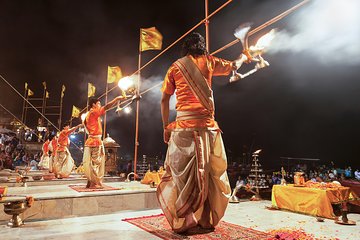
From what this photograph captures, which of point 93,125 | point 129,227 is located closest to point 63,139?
point 93,125

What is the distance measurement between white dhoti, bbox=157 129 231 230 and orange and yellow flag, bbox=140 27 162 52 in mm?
8063

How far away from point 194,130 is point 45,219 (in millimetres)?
3168

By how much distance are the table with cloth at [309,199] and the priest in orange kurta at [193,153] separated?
2.44m

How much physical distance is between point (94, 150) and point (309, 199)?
525 centimetres

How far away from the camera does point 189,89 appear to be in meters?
3.37

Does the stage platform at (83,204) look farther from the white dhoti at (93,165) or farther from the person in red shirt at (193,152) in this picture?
the person in red shirt at (193,152)

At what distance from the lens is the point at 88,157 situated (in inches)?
274

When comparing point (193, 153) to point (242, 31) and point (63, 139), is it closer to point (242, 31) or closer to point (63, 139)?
point (242, 31)

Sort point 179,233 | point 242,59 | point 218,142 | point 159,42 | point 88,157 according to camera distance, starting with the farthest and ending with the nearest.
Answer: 1. point 159,42
2. point 88,157
3. point 242,59
4. point 218,142
5. point 179,233

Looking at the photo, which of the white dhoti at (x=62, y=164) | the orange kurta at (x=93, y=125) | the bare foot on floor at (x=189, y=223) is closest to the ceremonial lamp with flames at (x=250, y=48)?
the bare foot on floor at (x=189, y=223)

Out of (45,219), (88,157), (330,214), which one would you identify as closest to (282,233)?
(330,214)

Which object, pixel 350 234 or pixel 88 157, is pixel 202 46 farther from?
pixel 88 157

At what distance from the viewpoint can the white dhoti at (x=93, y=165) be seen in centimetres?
694

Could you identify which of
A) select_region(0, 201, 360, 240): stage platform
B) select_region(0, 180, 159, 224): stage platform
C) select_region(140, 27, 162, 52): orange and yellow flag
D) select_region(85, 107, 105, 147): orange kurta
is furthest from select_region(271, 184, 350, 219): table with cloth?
select_region(140, 27, 162, 52): orange and yellow flag
